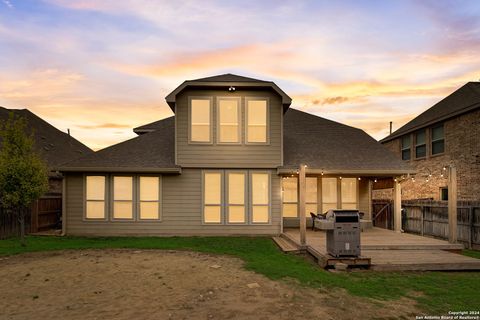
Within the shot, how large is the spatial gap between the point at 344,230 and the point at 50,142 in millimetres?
23975

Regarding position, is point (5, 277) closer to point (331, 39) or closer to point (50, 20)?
point (50, 20)

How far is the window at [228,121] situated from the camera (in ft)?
51.0

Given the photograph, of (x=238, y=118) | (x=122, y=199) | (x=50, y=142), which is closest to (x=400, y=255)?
(x=238, y=118)

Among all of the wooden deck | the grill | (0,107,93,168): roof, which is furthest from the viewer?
(0,107,93,168): roof

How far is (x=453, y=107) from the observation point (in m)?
19.1

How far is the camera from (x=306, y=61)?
19641 mm

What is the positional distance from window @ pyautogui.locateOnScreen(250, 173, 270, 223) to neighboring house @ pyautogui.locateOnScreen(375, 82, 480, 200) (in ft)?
23.2

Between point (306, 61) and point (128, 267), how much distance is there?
1511 cm

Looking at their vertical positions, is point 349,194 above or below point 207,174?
below

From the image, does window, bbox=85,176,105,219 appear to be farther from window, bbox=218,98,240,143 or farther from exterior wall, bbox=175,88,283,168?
window, bbox=218,98,240,143

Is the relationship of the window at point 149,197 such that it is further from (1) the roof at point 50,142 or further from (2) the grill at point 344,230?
(1) the roof at point 50,142

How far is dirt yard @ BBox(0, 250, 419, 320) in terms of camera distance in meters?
5.57

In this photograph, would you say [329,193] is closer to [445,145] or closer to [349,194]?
[349,194]

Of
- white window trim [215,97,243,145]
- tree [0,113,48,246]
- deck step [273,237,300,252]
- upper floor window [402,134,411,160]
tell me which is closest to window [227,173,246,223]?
white window trim [215,97,243,145]
